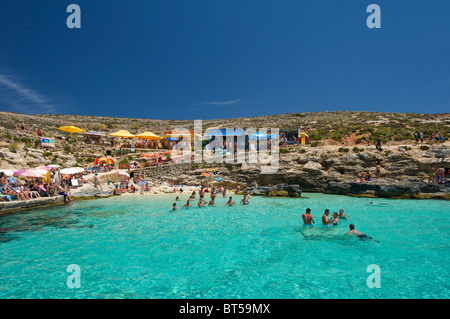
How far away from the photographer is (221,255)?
22.5 feet

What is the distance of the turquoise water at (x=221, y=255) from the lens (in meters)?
5.00

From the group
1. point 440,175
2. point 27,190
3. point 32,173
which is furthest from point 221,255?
point 440,175

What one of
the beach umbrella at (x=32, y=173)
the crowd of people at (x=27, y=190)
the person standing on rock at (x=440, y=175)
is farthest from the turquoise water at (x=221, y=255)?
the person standing on rock at (x=440, y=175)

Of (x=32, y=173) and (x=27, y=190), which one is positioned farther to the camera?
(x=32, y=173)

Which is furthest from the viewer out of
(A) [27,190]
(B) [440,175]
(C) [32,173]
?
(B) [440,175]

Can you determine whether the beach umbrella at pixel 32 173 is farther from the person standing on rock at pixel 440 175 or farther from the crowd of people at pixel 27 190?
the person standing on rock at pixel 440 175

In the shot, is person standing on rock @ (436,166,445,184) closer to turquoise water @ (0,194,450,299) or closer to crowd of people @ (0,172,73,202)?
turquoise water @ (0,194,450,299)

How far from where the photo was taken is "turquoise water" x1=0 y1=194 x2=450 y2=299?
5.00 metres

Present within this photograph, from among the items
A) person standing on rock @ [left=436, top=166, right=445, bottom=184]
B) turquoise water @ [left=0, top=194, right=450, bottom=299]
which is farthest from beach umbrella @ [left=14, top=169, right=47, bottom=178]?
person standing on rock @ [left=436, top=166, right=445, bottom=184]

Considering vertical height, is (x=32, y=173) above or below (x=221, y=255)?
above

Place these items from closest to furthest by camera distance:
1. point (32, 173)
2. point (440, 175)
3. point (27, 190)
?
point (27, 190)
point (32, 173)
point (440, 175)

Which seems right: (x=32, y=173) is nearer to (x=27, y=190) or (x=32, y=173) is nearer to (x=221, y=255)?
(x=27, y=190)

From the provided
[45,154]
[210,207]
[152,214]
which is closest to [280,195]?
[210,207]
